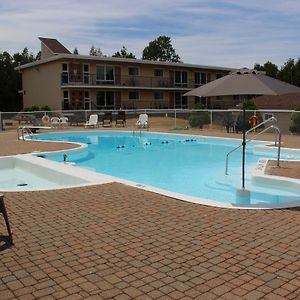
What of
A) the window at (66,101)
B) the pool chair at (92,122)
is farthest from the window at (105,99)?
the pool chair at (92,122)

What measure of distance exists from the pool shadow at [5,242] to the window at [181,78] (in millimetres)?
36594

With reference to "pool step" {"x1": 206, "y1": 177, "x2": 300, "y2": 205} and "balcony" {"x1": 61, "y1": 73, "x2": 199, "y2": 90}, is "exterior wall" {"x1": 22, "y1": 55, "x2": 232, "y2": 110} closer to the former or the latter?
"balcony" {"x1": 61, "y1": 73, "x2": 199, "y2": 90}

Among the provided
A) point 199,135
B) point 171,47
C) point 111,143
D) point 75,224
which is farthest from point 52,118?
point 171,47

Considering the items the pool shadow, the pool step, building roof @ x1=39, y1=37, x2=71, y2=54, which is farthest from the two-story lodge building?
the pool shadow

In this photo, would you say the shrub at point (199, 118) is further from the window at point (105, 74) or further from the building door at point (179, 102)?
the building door at point (179, 102)

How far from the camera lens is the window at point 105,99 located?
117ft

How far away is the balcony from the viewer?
110 feet

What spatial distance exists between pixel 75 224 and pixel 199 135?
582 inches

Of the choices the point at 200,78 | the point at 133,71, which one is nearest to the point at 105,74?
the point at 133,71

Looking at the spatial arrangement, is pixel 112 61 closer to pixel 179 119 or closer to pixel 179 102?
pixel 179 102

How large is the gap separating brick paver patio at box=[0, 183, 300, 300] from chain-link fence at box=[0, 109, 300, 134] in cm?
1264

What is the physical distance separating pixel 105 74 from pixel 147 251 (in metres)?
32.6

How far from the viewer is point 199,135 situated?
768 inches

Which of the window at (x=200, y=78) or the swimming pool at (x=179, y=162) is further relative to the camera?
the window at (x=200, y=78)
